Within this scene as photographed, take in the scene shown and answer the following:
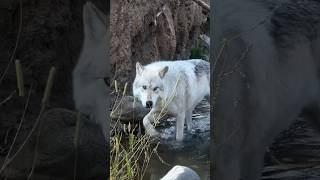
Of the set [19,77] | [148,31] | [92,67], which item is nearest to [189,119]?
[148,31]

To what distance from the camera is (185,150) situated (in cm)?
665

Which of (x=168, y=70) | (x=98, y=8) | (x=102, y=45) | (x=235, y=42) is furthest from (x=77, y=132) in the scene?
(x=168, y=70)

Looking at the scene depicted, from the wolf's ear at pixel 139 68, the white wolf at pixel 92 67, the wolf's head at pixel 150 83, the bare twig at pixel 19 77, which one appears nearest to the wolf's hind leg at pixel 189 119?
the wolf's head at pixel 150 83

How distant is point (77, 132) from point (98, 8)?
16.7 inches

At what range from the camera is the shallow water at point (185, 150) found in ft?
19.0

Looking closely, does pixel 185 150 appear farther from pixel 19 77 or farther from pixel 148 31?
pixel 19 77

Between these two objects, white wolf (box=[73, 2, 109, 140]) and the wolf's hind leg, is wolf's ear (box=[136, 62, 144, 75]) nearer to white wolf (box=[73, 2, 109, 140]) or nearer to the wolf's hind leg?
the wolf's hind leg

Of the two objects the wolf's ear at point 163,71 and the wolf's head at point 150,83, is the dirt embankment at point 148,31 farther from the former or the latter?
the wolf's ear at point 163,71

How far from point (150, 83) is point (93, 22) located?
175 inches

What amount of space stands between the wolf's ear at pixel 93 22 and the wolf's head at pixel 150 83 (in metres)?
4.33

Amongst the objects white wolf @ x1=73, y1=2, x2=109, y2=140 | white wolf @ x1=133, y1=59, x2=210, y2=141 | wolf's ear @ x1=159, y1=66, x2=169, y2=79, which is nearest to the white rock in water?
white wolf @ x1=73, y1=2, x2=109, y2=140

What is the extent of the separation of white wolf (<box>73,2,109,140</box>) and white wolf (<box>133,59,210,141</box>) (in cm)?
407

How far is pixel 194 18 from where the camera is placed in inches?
387

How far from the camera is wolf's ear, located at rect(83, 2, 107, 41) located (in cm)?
176
